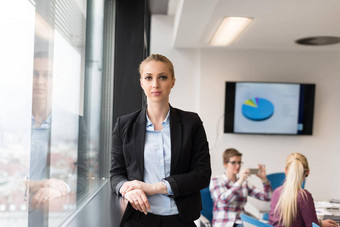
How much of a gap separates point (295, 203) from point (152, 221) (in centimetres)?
176

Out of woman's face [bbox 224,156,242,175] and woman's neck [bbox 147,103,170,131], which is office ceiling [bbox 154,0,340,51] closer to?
woman's face [bbox 224,156,242,175]

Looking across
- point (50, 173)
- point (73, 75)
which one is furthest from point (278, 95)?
point (50, 173)

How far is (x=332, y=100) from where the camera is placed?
5.92 meters

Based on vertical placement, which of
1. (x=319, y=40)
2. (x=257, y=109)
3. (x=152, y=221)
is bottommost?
(x=152, y=221)

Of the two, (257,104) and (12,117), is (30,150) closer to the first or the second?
(12,117)

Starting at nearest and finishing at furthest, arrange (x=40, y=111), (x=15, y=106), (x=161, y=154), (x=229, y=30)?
(x=15, y=106) < (x=40, y=111) < (x=161, y=154) < (x=229, y=30)

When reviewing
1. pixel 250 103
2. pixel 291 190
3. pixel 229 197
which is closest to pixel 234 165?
pixel 229 197

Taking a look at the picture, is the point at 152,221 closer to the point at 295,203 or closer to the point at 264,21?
the point at 295,203

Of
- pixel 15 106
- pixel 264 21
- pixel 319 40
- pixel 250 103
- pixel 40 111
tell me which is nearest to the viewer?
pixel 15 106

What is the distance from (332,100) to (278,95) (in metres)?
0.90

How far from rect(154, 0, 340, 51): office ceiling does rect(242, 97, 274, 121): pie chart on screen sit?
86cm

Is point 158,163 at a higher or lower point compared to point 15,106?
lower

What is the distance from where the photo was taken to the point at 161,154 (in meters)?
1.61

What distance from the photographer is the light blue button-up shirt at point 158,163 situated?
1.61 m
